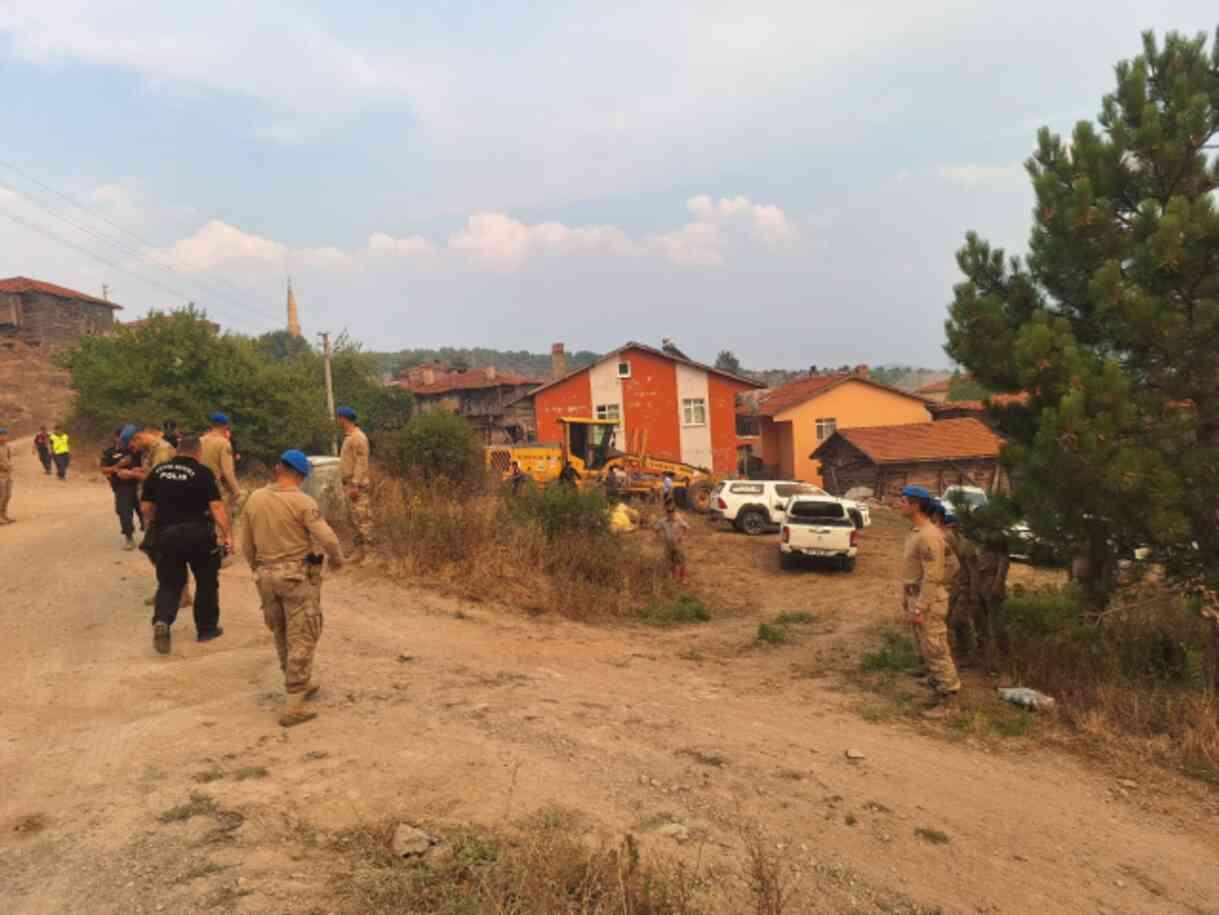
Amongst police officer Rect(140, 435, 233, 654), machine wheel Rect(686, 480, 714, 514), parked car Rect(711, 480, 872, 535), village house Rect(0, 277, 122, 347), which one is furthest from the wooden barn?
village house Rect(0, 277, 122, 347)

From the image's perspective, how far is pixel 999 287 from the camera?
24.7 ft

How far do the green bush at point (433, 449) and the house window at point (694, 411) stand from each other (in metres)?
22.7

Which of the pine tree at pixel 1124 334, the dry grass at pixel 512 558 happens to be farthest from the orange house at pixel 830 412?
the pine tree at pixel 1124 334

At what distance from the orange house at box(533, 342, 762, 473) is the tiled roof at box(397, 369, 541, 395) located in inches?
Answer: 771

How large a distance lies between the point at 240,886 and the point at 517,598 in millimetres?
6574

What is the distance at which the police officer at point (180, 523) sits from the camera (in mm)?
5770

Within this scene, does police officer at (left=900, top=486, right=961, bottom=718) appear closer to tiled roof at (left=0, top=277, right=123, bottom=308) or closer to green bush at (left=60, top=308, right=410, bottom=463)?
green bush at (left=60, top=308, right=410, bottom=463)

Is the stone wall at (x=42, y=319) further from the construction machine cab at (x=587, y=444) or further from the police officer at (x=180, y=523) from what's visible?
the police officer at (x=180, y=523)

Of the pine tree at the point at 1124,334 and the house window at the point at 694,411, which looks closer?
the pine tree at the point at 1124,334

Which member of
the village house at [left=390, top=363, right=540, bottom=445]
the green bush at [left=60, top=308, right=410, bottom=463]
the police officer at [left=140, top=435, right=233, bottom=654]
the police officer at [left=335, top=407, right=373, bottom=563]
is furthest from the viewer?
the village house at [left=390, top=363, right=540, bottom=445]

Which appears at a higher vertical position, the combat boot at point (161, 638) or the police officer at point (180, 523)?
the police officer at point (180, 523)

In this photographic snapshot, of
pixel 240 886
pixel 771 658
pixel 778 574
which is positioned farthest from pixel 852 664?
pixel 778 574

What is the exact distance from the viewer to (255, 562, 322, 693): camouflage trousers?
15.4 ft

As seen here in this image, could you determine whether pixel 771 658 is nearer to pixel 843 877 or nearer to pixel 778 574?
pixel 843 877
